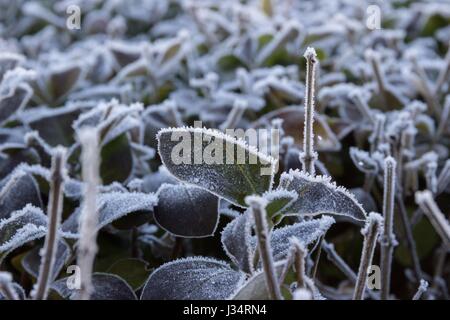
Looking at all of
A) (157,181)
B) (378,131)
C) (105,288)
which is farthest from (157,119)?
(105,288)

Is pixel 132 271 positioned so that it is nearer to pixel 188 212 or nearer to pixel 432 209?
pixel 188 212

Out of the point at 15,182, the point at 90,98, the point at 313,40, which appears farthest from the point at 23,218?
the point at 313,40

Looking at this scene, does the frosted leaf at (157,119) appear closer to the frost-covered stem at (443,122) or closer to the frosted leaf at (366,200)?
the frosted leaf at (366,200)

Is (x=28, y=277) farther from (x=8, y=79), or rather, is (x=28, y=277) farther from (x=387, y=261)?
(x=387, y=261)

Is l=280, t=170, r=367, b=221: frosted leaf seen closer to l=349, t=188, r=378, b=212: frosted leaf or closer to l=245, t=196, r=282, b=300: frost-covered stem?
l=245, t=196, r=282, b=300: frost-covered stem

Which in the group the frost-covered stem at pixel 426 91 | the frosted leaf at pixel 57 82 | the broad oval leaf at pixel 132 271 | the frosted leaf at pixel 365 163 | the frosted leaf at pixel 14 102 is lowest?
the broad oval leaf at pixel 132 271

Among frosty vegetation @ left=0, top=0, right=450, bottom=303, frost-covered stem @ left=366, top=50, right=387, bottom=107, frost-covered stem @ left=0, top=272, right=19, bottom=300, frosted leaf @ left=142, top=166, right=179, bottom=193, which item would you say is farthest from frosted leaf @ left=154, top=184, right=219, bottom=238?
frost-covered stem @ left=366, top=50, right=387, bottom=107

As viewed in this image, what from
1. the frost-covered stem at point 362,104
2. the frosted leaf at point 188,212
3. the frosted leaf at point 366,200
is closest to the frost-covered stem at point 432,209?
the frosted leaf at point 188,212
